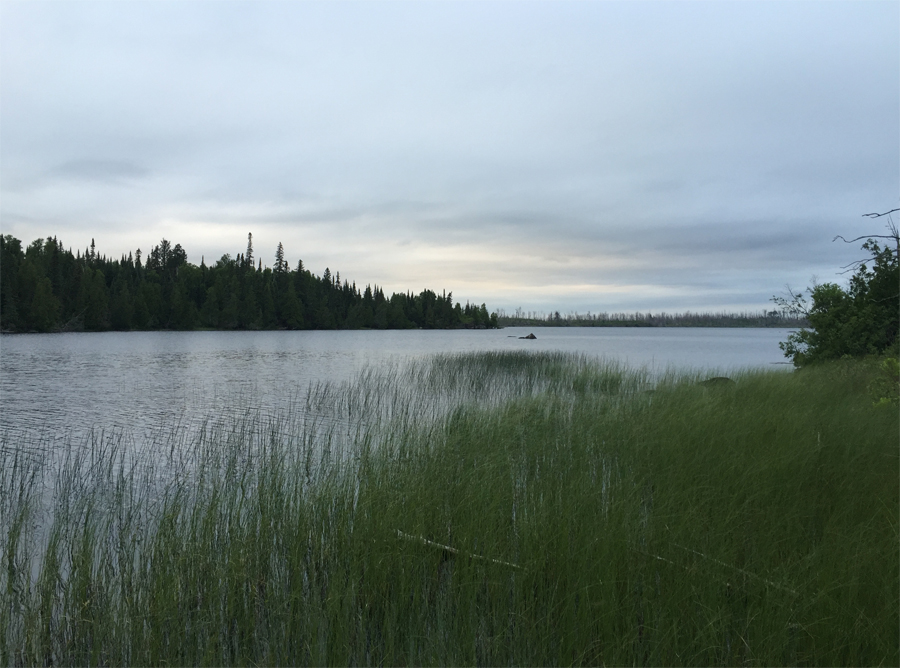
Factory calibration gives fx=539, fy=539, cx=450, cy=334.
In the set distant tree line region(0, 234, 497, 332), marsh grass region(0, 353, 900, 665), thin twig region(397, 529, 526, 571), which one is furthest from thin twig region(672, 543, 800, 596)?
distant tree line region(0, 234, 497, 332)

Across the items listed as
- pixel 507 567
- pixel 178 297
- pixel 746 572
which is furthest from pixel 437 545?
pixel 178 297

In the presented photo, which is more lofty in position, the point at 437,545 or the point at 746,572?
the point at 746,572

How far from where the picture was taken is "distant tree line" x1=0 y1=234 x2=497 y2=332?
77312 millimetres

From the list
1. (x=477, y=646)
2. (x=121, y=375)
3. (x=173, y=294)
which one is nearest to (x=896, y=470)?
(x=477, y=646)

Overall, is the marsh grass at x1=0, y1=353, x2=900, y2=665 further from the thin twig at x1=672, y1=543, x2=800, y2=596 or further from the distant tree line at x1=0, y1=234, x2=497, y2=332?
the distant tree line at x1=0, y1=234, x2=497, y2=332

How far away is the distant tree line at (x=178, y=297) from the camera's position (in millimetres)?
77312

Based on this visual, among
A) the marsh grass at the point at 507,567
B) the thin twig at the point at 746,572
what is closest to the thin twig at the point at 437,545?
the marsh grass at the point at 507,567

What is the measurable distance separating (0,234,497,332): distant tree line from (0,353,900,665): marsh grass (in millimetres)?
87512

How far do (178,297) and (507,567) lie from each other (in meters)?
106

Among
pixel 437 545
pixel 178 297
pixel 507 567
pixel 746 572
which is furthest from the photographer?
pixel 178 297

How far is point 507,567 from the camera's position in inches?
180

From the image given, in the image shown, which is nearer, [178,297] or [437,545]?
[437,545]

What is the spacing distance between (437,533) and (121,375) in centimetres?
2549

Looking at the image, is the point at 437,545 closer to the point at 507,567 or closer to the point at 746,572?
the point at 507,567
